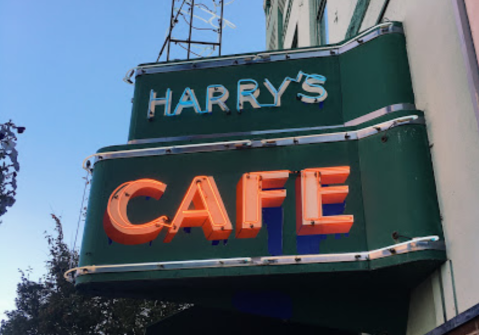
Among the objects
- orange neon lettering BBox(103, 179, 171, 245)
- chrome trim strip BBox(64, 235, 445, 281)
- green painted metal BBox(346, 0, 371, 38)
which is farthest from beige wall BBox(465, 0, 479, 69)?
Result: orange neon lettering BBox(103, 179, 171, 245)

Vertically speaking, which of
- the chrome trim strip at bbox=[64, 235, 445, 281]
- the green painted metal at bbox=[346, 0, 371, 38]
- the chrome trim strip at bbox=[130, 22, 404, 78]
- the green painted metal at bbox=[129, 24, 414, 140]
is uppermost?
the green painted metal at bbox=[346, 0, 371, 38]

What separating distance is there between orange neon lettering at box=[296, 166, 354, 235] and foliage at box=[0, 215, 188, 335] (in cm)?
1456

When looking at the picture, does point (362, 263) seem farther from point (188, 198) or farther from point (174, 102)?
point (174, 102)

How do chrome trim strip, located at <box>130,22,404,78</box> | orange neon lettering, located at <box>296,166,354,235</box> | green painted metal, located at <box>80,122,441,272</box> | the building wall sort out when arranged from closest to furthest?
1. the building wall
2. green painted metal, located at <box>80,122,441,272</box>
3. orange neon lettering, located at <box>296,166,354,235</box>
4. chrome trim strip, located at <box>130,22,404,78</box>

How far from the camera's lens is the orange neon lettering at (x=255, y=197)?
5.52 m

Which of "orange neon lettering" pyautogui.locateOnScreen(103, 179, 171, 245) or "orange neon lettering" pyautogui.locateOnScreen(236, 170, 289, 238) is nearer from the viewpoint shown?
"orange neon lettering" pyautogui.locateOnScreen(236, 170, 289, 238)

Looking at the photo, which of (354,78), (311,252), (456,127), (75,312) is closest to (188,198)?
(311,252)

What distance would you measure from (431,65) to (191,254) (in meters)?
3.14

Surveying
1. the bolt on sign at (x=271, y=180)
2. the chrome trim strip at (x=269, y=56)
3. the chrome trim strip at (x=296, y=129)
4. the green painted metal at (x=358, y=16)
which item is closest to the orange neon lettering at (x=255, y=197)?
the bolt on sign at (x=271, y=180)

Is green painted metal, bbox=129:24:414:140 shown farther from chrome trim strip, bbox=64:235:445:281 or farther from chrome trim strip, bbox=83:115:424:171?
chrome trim strip, bbox=64:235:445:281

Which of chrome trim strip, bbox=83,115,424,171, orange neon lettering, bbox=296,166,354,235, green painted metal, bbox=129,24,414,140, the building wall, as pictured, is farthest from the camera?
green painted metal, bbox=129,24,414,140

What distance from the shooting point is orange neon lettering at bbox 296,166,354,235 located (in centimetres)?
529

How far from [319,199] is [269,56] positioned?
95.7 inches

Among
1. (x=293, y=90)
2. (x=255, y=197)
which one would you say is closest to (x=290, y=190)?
(x=255, y=197)
